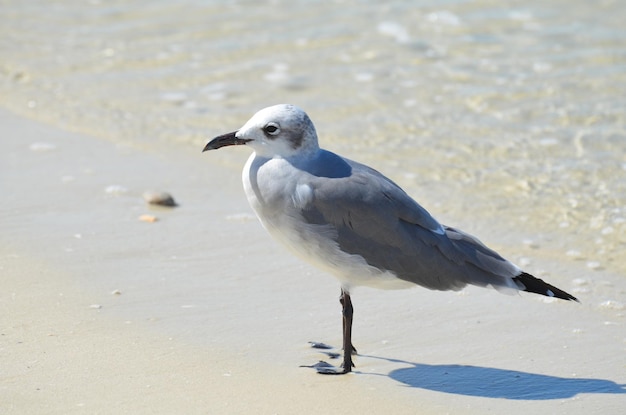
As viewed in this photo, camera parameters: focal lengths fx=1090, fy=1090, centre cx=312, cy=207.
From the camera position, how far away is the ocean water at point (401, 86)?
6555mm

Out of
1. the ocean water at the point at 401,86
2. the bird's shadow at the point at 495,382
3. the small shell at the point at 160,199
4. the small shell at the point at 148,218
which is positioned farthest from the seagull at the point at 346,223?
the small shell at the point at 160,199

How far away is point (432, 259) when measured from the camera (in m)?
4.27

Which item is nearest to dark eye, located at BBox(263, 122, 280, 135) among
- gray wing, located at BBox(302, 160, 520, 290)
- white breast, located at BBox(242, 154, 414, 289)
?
white breast, located at BBox(242, 154, 414, 289)

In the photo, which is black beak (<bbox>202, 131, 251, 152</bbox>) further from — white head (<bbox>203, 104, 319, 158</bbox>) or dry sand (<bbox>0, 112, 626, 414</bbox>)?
dry sand (<bbox>0, 112, 626, 414</bbox>)

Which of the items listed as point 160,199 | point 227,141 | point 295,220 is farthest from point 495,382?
point 160,199

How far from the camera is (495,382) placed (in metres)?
4.18

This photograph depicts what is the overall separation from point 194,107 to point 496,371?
447 centimetres

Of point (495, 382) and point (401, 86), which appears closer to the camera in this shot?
point (495, 382)

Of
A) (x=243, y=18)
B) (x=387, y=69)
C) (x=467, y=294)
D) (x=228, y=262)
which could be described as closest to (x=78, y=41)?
(x=243, y=18)

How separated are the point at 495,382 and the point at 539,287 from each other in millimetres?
403

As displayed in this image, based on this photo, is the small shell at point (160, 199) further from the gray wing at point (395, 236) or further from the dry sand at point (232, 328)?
the gray wing at point (395, 236)

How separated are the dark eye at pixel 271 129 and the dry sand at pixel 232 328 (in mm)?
880

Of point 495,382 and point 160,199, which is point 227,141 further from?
point 160,199

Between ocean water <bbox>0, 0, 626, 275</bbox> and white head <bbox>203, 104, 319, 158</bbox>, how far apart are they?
6.40ft
